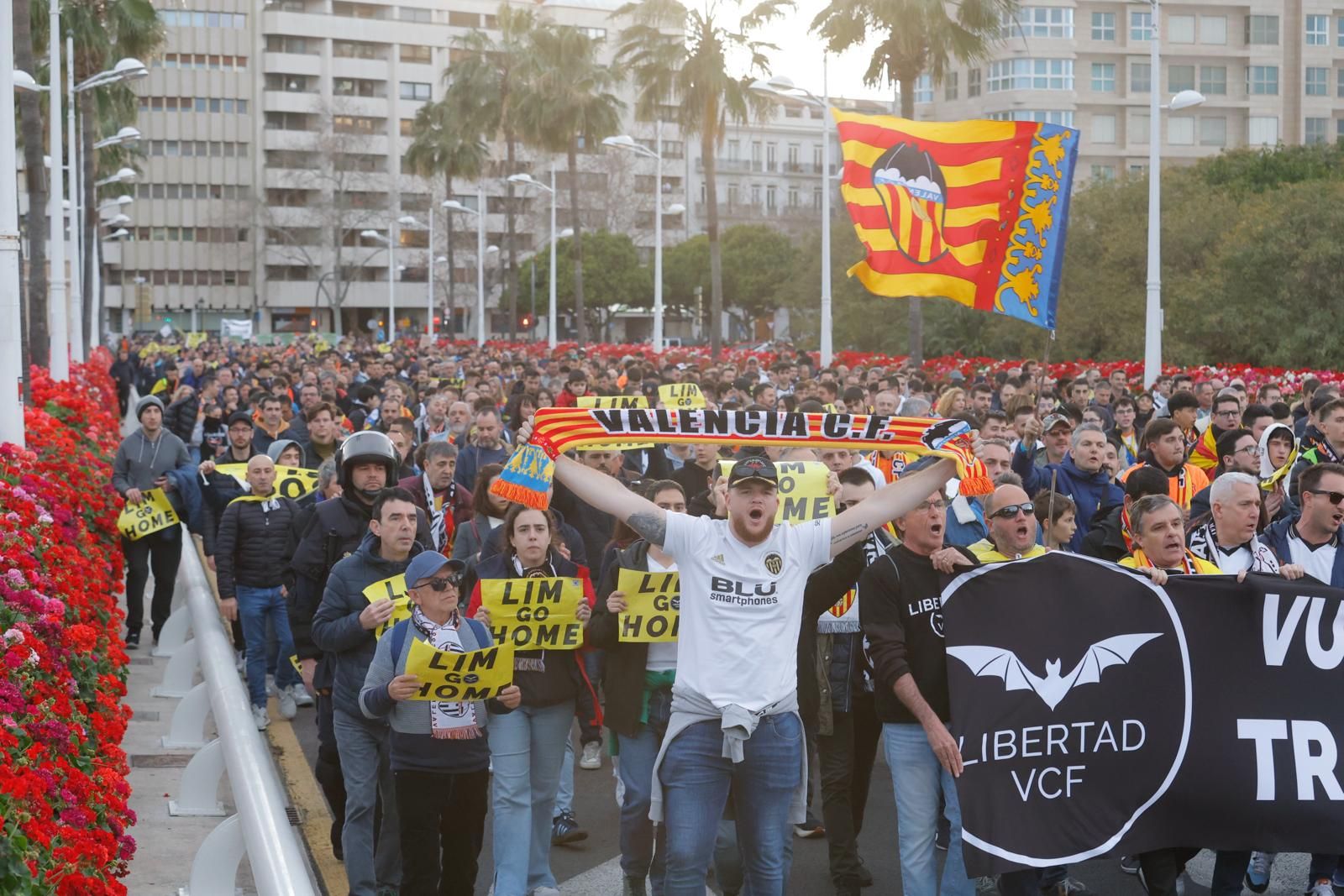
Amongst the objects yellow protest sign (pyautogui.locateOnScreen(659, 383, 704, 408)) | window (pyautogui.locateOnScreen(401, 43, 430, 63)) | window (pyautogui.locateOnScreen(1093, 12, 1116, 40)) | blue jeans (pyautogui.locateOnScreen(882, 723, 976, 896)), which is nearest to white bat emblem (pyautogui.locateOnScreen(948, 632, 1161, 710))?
blue jeans (pyautogui.locateOnScreen(882, 723, 976, 896))

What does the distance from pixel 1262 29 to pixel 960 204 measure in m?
79.8

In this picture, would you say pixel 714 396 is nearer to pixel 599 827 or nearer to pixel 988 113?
pixel 599 827

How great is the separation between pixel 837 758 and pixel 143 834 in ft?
10.6

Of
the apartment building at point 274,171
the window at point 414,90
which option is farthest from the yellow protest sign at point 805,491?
the window at point 414,90

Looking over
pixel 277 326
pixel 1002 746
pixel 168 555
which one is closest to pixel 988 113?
pixel 277 326

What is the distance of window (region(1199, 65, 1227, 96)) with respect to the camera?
3300 inches

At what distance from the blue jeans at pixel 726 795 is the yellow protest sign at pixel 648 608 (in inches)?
44.4

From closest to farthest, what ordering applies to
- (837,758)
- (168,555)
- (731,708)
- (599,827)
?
(731,708)
(837,758)
(599,827)
(168,555)

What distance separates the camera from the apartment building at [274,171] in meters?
110

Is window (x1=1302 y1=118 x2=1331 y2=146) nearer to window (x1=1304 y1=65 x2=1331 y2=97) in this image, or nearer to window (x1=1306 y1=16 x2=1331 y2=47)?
window (x1=1304 y1=65 x2=1331 y2=97)

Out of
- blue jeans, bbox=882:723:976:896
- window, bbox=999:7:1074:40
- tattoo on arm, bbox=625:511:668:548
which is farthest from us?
window, bbox=999:7:1074:40

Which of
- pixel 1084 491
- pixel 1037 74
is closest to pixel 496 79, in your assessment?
pixel 1037 74

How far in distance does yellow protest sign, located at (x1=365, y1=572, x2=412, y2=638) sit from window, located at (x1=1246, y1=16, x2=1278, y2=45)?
8463cm

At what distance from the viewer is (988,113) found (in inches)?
3302
